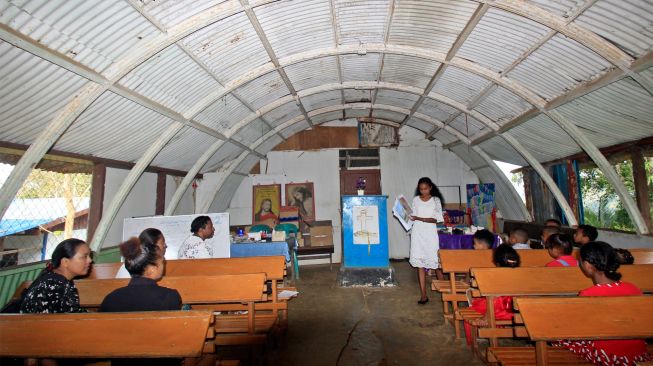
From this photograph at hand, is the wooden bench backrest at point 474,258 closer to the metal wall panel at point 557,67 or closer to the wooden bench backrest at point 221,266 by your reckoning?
the wooden bench backrest at point 221,266

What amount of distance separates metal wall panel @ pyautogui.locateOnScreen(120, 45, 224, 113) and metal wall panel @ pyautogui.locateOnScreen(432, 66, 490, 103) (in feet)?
16.0

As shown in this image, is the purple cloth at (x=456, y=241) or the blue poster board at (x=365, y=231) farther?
the purple cloth at (x=456, y=241)

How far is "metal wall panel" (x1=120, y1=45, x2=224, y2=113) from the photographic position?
4.38 meters

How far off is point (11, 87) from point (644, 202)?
1008 cm

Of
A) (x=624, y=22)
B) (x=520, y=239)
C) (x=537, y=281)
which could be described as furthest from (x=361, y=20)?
(x=520, y=239)

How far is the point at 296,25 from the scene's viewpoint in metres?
4.88

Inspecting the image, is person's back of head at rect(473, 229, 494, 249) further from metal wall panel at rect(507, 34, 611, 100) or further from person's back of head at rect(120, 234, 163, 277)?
person's back of head at rect(120, 234, 163, 277)

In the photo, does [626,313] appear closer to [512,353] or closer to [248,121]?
[512,353]

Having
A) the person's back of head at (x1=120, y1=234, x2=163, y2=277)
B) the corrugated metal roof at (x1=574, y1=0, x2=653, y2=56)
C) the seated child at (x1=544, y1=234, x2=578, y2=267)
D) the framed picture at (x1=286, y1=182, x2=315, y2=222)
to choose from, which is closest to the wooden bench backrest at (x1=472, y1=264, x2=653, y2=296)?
the seated child at (x1=544, y1=234, x2=578, y2=267)

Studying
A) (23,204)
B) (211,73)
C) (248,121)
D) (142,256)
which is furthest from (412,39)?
(23,204)

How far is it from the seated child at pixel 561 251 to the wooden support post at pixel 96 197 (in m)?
7.60

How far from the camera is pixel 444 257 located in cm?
436

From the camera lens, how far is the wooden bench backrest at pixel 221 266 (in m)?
4.23

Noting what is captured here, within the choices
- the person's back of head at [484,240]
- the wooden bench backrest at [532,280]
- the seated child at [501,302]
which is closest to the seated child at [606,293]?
the wooden bench backrest at [532,280]
